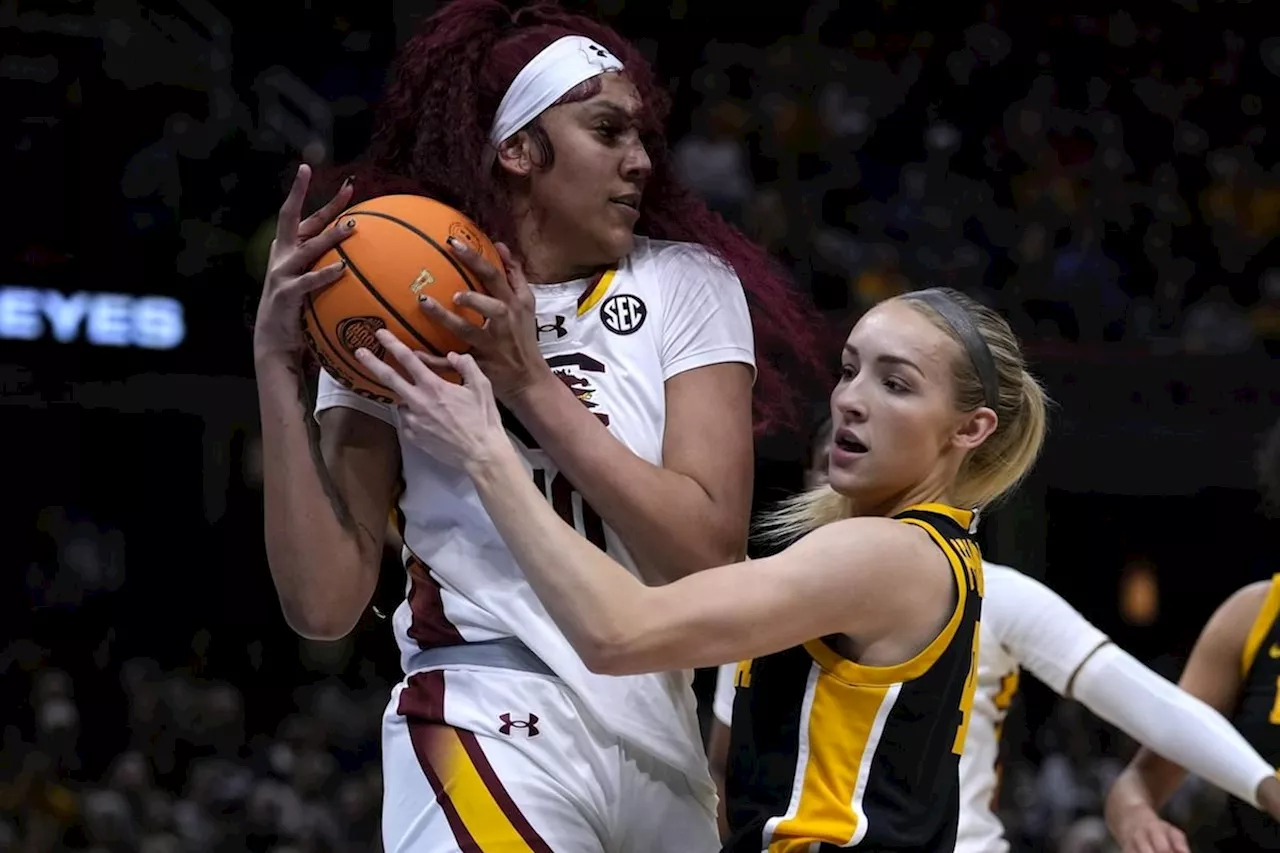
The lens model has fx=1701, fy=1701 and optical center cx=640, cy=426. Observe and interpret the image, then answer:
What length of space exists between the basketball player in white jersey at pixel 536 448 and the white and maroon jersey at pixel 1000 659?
1.57m

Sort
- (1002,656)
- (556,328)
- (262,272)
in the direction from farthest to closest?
(262,272)
(1002,656)
(556,328)

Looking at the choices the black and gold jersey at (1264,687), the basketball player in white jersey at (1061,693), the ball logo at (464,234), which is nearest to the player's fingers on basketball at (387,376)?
the ball logo at (464,234)

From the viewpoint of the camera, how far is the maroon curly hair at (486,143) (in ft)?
8.64

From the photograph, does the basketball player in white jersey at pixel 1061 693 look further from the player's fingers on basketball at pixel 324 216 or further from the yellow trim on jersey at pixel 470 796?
the player's fingers on basketball at pixel 324 216

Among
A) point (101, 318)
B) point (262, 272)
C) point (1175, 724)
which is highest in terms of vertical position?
point (1175, 724)

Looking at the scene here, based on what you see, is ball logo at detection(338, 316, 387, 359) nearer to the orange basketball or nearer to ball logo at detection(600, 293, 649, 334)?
the orange basketball

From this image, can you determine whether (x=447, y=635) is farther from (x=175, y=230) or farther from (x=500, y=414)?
(x=175, y=230)

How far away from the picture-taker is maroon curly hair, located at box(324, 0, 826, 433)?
8.64 ft

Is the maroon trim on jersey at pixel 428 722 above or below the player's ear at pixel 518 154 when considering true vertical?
below

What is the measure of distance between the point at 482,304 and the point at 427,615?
1.72ft

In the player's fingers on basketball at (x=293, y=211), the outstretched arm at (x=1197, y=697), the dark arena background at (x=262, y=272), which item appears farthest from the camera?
the dark arena background at (x=262, y=272)

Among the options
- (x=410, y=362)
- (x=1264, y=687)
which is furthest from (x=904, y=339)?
(x=1264, y=687)

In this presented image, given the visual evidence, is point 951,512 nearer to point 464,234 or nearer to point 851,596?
point 851,596

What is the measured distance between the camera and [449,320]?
91.6 inches
